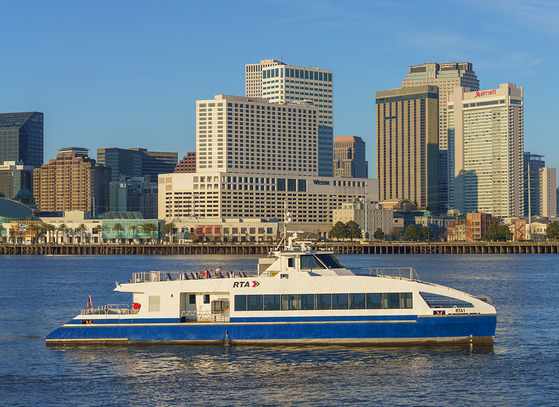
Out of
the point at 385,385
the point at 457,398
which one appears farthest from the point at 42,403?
the point at 457,398

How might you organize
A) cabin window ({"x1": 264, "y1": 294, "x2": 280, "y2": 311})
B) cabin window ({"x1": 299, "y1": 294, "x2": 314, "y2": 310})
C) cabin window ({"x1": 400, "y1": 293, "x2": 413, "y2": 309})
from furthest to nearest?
cabin window ({"x1": 264, "y1": 294, "x2": 280, "y2": 311}), cabin window ({"x1": 299, "y1": 294, "x2": 314, "y2": 310}), cabin window ({"x1": 400, "y1": 293, "x2": 413, "y2": 309})

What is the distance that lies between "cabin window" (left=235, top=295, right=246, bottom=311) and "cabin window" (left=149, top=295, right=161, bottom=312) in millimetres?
4074

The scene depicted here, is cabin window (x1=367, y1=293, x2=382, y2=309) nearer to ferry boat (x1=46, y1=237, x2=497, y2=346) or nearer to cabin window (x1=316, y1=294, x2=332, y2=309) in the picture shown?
ferry boat (x1=46, y1=237, x2=497, y2=346)

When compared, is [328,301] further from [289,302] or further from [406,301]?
[406,301]

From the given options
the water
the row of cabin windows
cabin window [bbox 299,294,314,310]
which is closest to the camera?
the water

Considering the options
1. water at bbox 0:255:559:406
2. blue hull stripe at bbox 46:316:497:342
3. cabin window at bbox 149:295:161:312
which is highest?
cabin window at bbox 149:295:161:312

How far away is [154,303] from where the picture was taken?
43625 millimetres

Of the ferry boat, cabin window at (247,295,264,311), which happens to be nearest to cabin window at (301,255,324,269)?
the ferry boat

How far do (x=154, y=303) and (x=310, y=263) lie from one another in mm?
8486

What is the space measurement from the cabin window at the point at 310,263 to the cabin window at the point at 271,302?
235cm

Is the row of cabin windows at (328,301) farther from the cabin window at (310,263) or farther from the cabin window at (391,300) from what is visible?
the cabin window at (310,263)

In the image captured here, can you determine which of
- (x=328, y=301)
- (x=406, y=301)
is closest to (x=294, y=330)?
(x=328, y=301)

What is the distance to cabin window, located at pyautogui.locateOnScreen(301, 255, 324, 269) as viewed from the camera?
44219 millimetres

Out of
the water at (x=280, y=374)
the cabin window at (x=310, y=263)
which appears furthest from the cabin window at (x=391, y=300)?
the cabin window at (x=310, y=263)
